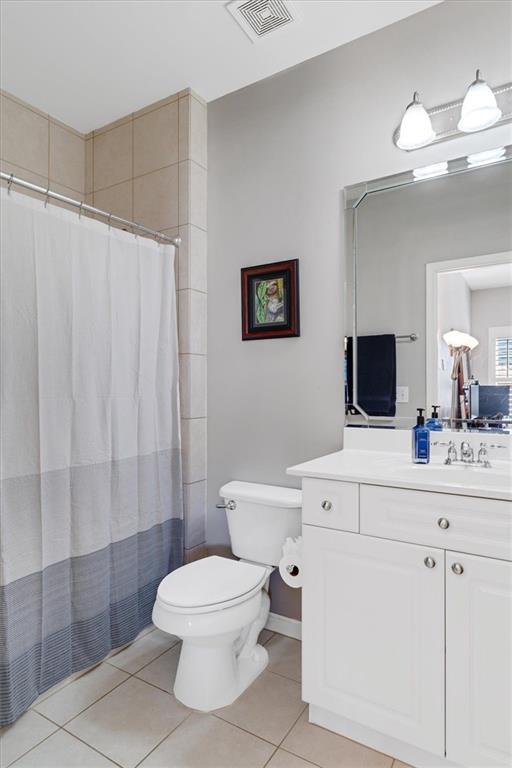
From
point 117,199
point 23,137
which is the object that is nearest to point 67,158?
point 23,137

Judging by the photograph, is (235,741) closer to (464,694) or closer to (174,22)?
(464,694)

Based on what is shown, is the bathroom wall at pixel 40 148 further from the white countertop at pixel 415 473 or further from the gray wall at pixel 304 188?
the white countertop at pixel 415 473

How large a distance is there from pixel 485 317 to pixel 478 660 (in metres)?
1.09

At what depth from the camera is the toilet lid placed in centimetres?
153

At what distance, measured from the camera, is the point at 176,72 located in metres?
2.08

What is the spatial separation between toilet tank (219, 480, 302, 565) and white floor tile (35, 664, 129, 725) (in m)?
0.66

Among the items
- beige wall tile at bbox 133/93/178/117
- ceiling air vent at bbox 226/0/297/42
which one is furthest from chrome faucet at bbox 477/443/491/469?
beige wall tile at bbox 133/93/178/117

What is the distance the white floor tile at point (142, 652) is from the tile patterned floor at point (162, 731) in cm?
3

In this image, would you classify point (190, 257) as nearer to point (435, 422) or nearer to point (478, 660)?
point (435, 422)

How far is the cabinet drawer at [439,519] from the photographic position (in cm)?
119

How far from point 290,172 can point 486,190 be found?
0.82m

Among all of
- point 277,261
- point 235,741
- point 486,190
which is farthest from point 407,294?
point 235,741

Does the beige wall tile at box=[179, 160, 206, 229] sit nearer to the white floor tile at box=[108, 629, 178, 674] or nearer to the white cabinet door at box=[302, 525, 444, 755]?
the white cabinet door at box=[302, 525, 444, 755]

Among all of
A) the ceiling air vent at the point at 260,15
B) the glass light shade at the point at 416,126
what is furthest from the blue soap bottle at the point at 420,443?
the ceiling air vent at the point at 260,15
